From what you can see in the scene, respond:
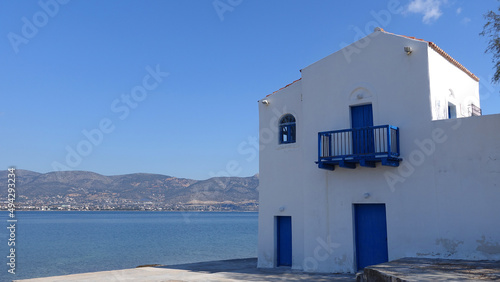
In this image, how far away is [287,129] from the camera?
18578mm

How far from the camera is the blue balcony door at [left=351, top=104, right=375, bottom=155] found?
15.0 metres

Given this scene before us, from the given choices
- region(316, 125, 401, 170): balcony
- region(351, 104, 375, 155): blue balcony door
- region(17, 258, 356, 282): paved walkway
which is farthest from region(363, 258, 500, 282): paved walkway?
region(351, 104, 375, 155): blue balcony door

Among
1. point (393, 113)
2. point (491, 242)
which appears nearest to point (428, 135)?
point (393, 113)

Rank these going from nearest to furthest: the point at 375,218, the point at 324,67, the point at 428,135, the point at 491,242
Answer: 1. the point at 491,242
2. the point at 428,135
3. the point at 375,218
4. the point at 324,67

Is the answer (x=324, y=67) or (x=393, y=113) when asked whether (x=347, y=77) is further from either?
(x=393, y=113)

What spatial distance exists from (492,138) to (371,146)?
3437mm

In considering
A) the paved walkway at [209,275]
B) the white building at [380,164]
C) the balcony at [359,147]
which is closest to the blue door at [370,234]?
the white building at [380,164]

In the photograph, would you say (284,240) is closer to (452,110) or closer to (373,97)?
(373,97)

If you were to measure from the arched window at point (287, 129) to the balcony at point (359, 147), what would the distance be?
7.92 ft

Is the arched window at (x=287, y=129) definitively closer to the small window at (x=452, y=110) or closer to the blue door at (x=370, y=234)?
the blue door at (x=370, y=234)

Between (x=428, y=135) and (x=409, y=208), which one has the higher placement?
(x=428, y=135)

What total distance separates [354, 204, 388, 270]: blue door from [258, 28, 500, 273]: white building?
3 centimetres

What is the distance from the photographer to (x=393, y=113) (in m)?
15.2

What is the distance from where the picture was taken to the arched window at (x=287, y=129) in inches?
723
